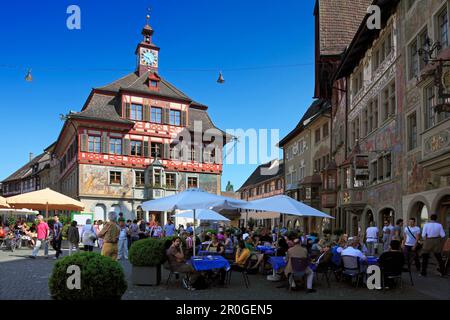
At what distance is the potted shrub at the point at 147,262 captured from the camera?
37.0ft

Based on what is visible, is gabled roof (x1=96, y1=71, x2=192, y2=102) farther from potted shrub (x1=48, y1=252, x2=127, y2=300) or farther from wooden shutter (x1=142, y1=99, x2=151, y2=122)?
potted shrub (x1=48, y1=252, x2=127, y2=300)

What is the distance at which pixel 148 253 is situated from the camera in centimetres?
1130

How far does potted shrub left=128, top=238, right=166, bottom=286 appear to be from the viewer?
11.3 meters

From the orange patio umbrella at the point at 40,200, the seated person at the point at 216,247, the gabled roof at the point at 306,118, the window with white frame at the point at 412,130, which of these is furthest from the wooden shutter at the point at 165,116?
the seated person at the point at 216,247

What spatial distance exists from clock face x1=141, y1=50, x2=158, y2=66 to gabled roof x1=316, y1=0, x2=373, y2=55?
22.7 meters

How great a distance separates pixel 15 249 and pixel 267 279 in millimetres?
15557

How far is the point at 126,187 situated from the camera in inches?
1768

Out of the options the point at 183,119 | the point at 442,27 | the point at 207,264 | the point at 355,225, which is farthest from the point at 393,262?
the point at 183,119

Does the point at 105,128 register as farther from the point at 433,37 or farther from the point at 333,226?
the point at 433,37

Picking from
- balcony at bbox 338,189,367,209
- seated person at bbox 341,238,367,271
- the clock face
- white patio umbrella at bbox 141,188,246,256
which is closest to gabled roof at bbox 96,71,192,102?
the clock face

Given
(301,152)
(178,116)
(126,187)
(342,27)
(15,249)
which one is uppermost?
(342,27)

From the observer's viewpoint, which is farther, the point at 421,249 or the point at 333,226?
the point at 333,226

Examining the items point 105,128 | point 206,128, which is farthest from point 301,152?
point 105,128

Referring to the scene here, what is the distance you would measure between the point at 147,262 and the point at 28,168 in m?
93.0
